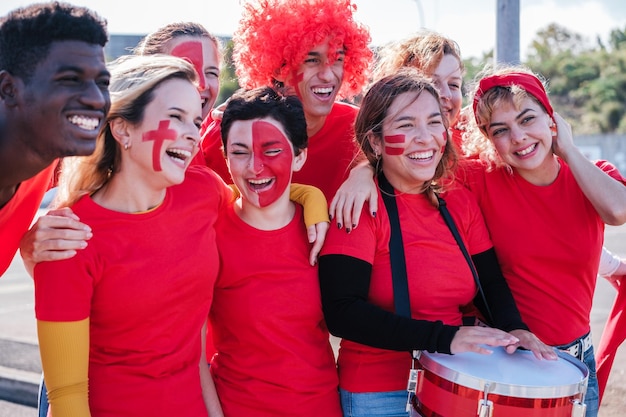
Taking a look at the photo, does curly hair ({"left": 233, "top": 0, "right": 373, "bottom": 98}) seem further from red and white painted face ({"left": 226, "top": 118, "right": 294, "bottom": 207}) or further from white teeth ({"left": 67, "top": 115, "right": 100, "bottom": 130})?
white teeth ({"left": 67, "top": 115, "right": 100, "bottom": 130})

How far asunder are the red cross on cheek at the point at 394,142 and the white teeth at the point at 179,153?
892 millimetres

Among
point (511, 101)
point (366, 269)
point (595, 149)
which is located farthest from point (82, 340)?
point (595, 149)

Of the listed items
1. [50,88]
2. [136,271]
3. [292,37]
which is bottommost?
[136,271]

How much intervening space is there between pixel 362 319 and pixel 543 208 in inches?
45.5

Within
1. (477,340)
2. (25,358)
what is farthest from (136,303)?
(25,358)

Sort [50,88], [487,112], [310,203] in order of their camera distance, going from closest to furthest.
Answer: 1. [50,88]
2. [310,203]
3. [487,112]

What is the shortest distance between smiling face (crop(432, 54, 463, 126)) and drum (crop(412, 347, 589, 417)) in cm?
166

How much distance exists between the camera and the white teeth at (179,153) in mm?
2691

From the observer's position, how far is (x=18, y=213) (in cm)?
276

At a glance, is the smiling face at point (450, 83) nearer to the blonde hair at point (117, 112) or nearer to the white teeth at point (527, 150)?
the white teeth at point (527, 150)

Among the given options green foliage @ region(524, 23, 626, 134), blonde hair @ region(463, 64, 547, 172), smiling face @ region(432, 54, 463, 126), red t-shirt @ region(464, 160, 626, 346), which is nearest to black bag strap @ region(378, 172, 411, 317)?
red t-shirt @ region(464, 160, 626, 346)

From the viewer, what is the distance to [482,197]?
3.36m

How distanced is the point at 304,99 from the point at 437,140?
1.05m

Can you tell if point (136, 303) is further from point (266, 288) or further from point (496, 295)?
point (496, 295)
